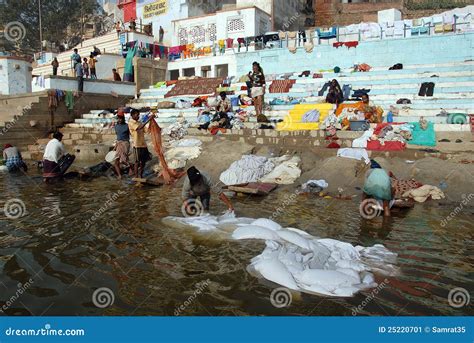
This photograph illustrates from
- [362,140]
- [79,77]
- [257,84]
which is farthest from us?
[79,77]

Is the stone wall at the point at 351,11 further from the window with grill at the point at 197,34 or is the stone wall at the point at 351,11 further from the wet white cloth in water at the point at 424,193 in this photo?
the wet white cloth in water at the point at 424,193

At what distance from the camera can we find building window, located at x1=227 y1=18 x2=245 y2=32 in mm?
26141

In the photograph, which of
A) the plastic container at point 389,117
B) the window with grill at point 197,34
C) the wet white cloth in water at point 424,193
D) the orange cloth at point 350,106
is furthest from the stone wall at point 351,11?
the wet white cloth in water at point 424,193

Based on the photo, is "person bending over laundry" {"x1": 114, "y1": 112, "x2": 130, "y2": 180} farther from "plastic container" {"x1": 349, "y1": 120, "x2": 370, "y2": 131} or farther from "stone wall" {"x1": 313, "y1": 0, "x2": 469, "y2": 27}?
"stone wall" {"x1": 313, "y1": 0, "x2": 469, "y2": 27}

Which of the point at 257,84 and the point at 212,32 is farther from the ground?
the point at 212,32

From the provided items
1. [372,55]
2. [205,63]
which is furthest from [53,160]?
[205,63]

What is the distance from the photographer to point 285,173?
941 cm

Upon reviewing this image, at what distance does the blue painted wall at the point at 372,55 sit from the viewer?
15.8 meters

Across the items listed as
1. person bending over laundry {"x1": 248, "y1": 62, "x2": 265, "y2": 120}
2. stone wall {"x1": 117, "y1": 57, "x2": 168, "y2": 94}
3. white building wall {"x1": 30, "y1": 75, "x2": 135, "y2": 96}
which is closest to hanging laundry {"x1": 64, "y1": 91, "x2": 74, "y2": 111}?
white building wall {"x1": 30, "y1": 75, "x2": 135, "y2": 96}

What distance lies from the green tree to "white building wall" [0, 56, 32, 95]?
30.0 metres

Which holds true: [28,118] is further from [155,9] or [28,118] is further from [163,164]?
[155,9]

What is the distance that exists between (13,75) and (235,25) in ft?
47.0

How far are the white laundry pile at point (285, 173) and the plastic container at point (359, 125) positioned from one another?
2.42 meters

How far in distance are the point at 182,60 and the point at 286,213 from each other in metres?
21.2
